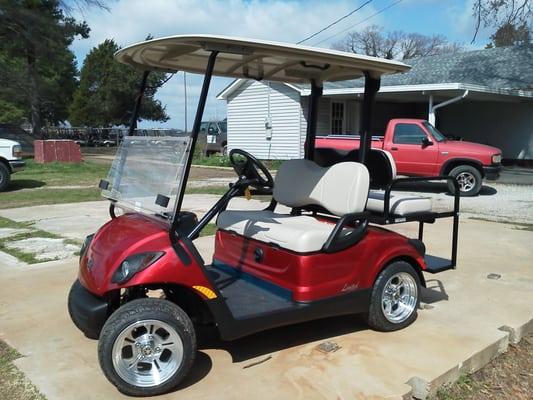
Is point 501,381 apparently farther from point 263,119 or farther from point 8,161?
point 263,119

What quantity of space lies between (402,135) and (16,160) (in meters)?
9.51

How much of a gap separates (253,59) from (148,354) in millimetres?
2238

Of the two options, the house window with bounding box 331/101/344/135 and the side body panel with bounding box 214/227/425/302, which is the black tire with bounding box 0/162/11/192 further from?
the house window with bounding box 331/101/344/135

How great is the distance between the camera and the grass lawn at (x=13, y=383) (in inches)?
124

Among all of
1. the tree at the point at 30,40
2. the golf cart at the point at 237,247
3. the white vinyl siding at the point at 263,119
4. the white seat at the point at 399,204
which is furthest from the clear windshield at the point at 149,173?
the tree at the point at 30,40

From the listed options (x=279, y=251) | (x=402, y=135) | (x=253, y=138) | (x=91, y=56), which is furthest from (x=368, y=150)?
(x=91, y=56)

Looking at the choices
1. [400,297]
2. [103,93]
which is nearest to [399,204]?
[400,297]

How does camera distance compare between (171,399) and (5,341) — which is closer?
(171,399)

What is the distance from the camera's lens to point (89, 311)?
11.0 ft

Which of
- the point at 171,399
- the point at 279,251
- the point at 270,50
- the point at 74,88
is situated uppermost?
the point at 74,88

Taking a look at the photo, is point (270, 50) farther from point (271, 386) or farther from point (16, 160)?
point (16, 160)

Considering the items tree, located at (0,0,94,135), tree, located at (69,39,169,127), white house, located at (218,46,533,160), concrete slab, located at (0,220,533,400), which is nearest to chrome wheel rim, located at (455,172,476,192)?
white house, located at (218,46,533,160)

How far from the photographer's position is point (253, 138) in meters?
23.2

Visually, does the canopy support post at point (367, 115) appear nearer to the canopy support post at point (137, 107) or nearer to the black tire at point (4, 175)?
the canopy support post at point (137, 107)
